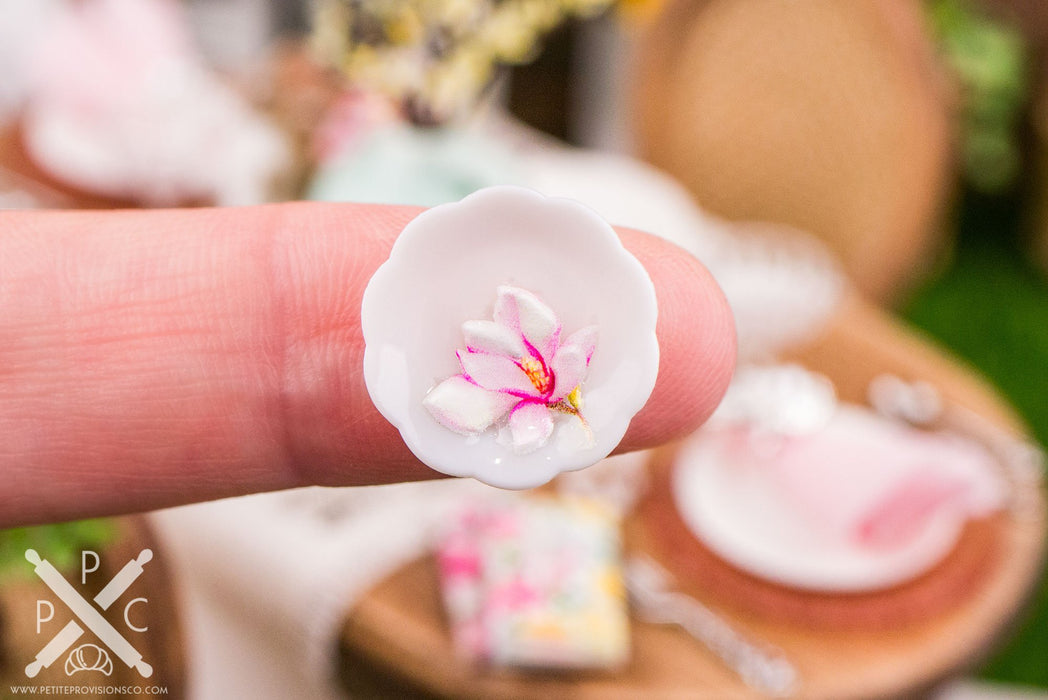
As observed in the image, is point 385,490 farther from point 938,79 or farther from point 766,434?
point 938,79

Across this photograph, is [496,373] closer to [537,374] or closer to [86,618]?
[537,374]

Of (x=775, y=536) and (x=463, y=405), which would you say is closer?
(x=463, y=405)

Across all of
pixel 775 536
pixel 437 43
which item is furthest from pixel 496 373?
pixel 437 43

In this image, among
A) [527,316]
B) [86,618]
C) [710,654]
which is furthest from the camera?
[710,654]

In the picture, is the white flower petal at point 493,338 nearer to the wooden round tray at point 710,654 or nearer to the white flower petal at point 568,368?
the white flower petal at point 568,368

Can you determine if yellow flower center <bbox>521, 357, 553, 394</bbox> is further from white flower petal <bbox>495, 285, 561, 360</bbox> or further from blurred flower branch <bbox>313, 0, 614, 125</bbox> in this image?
blurred flower branch <bbox>313, 0, 614, 125</bbox>

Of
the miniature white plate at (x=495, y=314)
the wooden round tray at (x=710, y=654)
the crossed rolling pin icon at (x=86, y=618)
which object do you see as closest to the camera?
the miniature white plate at (x=495, y=314)

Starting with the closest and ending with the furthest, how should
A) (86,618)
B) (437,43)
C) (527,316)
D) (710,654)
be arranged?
(527,316)
(86,618)
(710,654)
(437,43)

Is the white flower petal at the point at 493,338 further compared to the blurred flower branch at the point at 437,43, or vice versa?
the blurred flower branch at the point at 437,43

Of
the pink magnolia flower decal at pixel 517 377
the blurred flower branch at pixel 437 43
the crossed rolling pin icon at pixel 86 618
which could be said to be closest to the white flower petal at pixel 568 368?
the pink magnolia flower decal at pixel 517 377
